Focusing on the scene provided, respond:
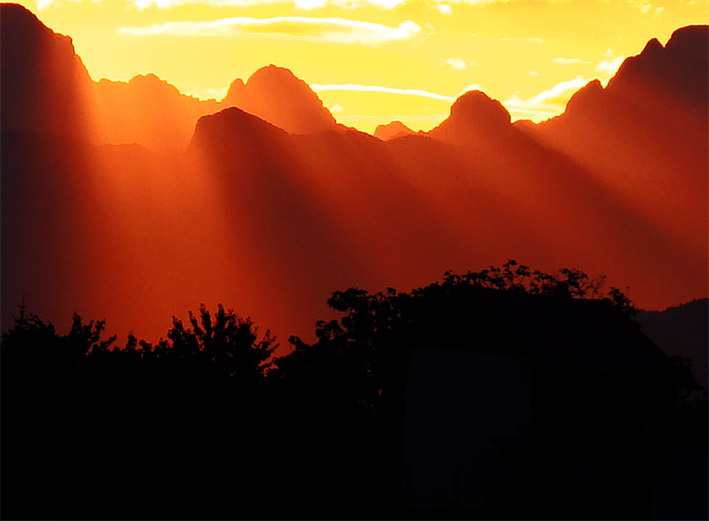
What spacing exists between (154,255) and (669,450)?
628 ft

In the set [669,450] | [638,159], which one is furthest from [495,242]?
[669,450]

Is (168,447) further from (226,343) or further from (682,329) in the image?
(682,329)

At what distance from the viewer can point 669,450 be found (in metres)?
12.6

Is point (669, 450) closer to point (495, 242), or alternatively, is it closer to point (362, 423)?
point (362, 423)

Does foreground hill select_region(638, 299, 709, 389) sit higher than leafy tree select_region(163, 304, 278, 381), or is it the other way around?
foreground hill select_region(638, 299, 709, 389)

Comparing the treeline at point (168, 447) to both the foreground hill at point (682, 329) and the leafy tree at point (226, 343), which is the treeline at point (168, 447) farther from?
the foreground hill at point (682, 329)

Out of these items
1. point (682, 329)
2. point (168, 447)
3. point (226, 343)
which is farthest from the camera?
point (682, 329)

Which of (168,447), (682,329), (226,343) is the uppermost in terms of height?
(682,329)

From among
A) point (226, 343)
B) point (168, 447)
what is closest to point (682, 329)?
point (226, 343)

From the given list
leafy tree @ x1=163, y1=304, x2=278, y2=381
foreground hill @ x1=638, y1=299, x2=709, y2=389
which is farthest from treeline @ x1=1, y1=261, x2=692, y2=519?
foreground hill @ x1=638, y1=299, x2=709, y2=389

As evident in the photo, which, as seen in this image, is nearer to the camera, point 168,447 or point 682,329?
point 168,447

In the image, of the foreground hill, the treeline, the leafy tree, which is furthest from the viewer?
the foreground hill

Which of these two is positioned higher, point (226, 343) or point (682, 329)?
point (682, 329)

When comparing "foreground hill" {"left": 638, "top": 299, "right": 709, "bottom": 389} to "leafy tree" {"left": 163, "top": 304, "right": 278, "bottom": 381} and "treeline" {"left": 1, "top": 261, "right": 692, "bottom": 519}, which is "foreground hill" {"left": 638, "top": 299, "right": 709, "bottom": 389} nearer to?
"leafy tree" {"left": 163, "top": 304, "right": 278, "bottom": 381}
